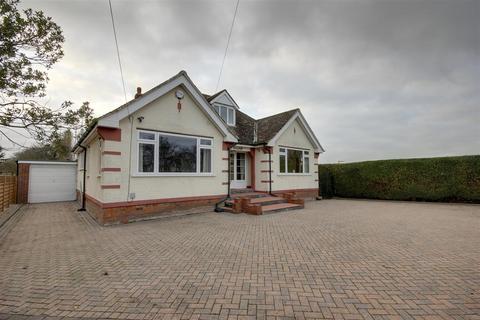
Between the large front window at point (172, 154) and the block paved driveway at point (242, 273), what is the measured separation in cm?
279

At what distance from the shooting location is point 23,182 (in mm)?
13938

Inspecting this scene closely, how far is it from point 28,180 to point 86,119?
1166 cm

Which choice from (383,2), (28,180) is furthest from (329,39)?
(28,180)

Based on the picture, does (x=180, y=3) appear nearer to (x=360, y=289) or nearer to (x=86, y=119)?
Result: (x=86, y=119)

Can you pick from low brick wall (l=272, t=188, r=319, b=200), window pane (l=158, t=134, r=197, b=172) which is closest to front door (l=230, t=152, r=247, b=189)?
low brick wall (l=272, t=188, r=319, b=200)

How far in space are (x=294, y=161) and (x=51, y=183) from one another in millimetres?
17186

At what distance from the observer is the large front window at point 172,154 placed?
8523mm

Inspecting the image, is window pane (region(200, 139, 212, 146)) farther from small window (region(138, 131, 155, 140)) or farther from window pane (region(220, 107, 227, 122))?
window pane (region(220, 107, 227, 122))

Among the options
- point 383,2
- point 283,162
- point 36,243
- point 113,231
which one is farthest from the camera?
point 283,162

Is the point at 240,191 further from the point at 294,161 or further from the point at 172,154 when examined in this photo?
the point at 172,154

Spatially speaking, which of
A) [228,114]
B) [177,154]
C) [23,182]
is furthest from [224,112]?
[23,182]

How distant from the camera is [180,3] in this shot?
22.6ft

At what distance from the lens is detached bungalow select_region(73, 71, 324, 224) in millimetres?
7789

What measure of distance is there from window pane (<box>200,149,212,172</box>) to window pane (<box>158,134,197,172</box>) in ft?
1.26
